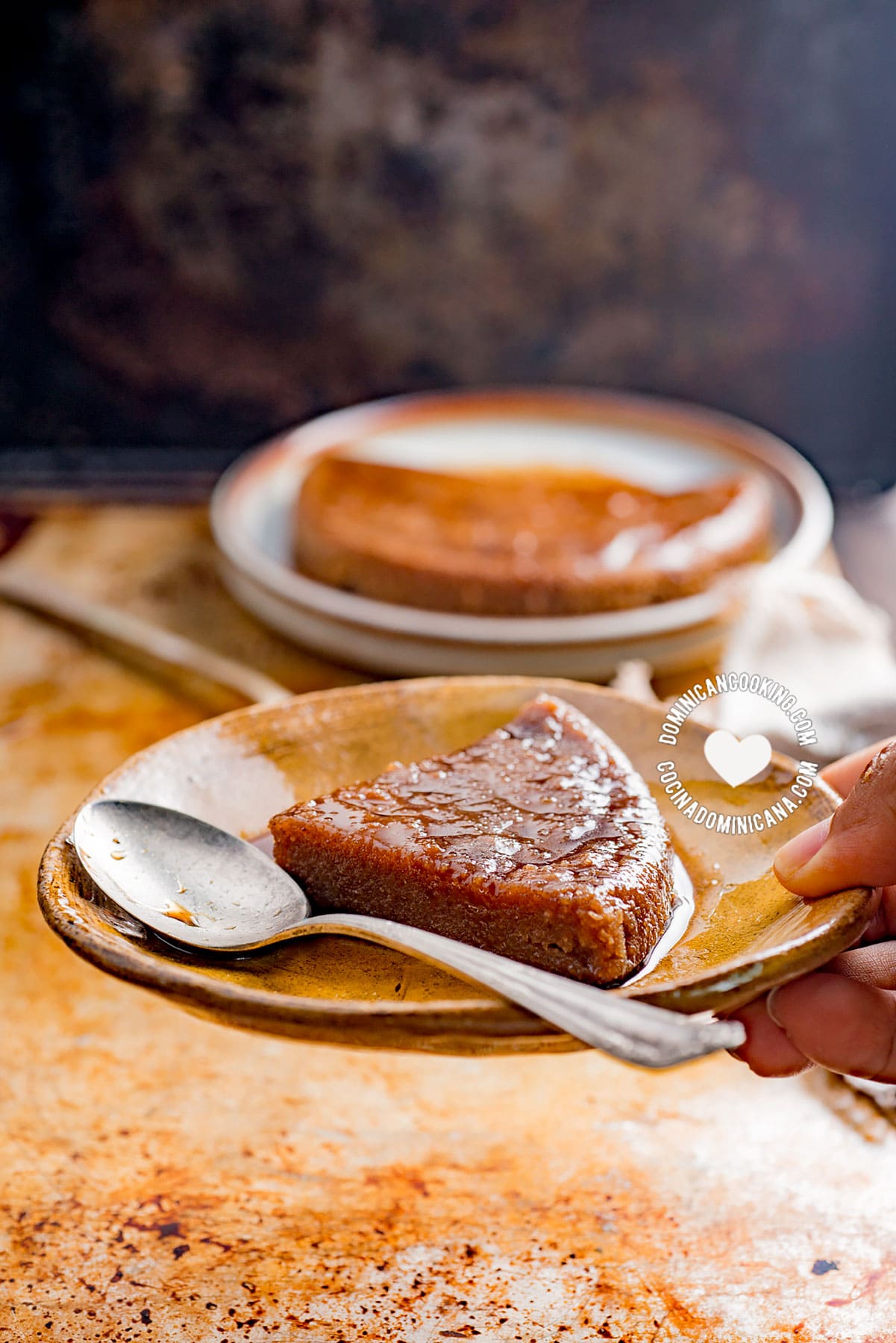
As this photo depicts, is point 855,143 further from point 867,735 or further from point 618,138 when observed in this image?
point 867,735

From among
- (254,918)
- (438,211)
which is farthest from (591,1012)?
(438,211)

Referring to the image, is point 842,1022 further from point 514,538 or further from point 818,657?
point 514,538

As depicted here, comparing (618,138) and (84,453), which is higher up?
(618,138)

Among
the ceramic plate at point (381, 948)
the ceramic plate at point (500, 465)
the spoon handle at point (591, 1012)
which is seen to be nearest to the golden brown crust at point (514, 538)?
the ceramic plate at point (500, 465)

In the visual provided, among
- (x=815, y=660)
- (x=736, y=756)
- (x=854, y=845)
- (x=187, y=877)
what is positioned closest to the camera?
(x=854, y=845)

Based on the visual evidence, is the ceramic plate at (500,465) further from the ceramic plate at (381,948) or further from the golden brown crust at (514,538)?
the ceramic plate at (381,948)

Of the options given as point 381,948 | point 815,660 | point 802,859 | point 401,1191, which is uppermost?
point 802,859

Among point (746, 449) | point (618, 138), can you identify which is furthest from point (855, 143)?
point (746, 449)
